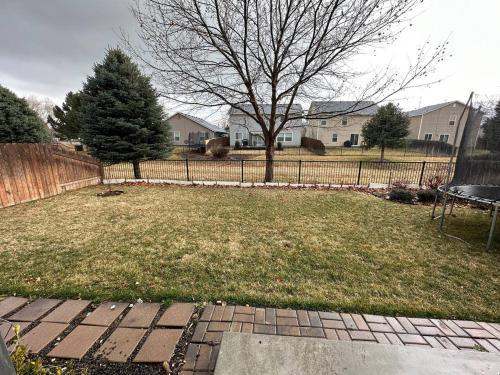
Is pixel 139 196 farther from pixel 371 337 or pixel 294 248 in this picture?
pixel 371 337

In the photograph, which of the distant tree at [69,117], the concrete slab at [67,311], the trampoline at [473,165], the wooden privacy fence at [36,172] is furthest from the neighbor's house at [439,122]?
the distant tree at [69,117]

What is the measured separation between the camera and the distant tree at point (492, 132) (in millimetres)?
5184

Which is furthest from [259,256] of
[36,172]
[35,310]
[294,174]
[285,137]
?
[285,137]

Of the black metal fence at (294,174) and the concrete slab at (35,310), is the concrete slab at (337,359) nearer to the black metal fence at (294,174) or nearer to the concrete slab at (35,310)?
the concrete slab at (35,310)

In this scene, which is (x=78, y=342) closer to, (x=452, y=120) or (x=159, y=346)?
(x=159, y=346)

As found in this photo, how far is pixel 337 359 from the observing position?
174cm

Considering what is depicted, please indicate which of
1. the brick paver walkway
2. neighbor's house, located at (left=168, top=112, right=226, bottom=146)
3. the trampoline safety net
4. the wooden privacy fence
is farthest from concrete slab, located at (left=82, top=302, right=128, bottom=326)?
neighbor's house, located at (left=168, top=112, right=226, bottom=146)

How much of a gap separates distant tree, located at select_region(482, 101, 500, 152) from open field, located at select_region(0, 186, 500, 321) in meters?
1.67

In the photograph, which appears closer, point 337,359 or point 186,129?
point 337,359

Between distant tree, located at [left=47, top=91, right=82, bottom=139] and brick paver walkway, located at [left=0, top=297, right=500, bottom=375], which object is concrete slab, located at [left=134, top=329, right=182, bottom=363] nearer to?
brick paver walkway, located at [left=0, top=297, right=500, bottom=375]

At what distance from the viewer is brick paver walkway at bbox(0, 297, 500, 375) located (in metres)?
1.89

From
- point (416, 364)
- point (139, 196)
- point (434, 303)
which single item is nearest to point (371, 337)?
point (416, 364)

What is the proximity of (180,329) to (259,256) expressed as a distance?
65.9 inches

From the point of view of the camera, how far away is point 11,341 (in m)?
1.99
